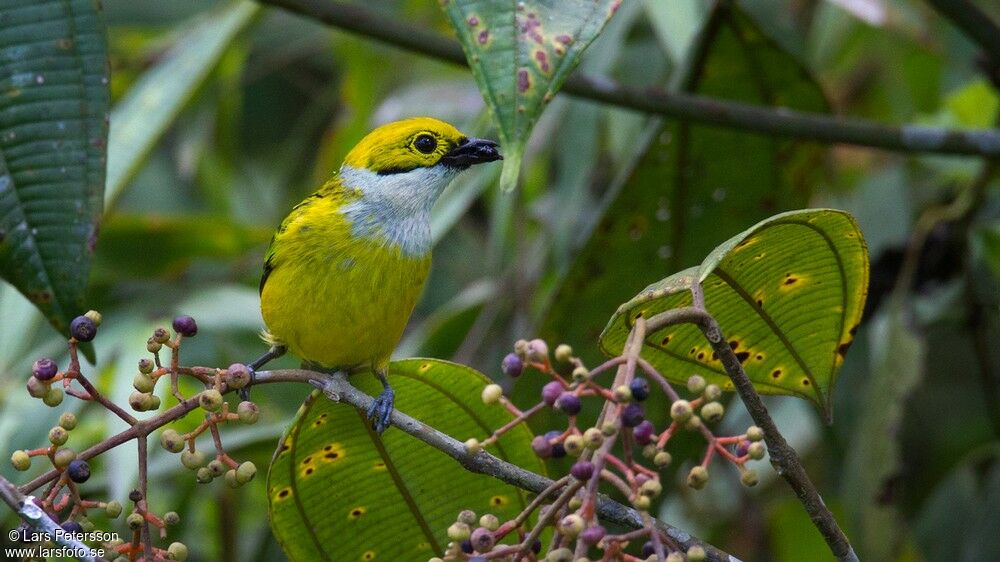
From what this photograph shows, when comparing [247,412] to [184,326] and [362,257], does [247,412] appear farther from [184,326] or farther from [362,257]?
[362,257]

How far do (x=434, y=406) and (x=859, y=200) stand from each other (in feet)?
8.18

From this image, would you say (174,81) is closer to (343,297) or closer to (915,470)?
(343,297)

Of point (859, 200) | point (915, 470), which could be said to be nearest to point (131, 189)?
point (859, 200)

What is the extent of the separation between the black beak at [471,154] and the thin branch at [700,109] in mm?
237

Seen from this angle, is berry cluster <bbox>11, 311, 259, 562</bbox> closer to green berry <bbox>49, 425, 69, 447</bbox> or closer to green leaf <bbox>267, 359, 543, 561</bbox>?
green berry <bbox>49, 425, 69, 447</bbox>

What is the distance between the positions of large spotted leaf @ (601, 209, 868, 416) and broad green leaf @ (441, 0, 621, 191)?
0.31 m

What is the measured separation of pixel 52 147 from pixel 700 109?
4.60 ft

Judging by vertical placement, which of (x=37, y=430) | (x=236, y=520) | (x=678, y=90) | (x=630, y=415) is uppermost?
(x=630, y=415)

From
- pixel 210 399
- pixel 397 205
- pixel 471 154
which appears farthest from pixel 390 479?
pixel 471 154

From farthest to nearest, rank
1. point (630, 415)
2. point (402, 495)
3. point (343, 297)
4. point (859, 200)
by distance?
point (859, 200)
point (343, 297)
point (402, 495)
point (630, 415)

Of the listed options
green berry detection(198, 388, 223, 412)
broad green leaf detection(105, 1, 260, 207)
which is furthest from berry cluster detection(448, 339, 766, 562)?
broad green leaf detection(105, 1, 260, 207)

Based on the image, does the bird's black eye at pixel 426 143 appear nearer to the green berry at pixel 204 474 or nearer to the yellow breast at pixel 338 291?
the yellow breast at pixel 338 291

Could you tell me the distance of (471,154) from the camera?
113 inches

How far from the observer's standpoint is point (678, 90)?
122 inches
